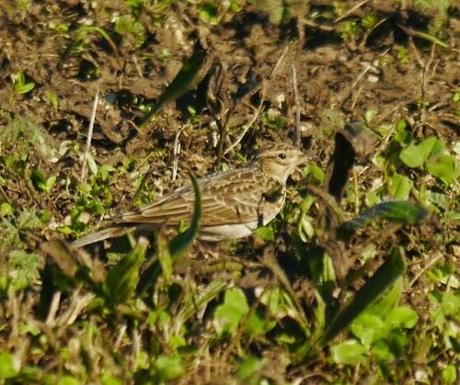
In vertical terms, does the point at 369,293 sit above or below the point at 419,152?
above

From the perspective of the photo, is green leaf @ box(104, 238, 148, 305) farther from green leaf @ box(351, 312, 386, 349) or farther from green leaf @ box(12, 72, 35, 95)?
green leaf @ box(12, 72, 35, 95)

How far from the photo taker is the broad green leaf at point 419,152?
9.44 m

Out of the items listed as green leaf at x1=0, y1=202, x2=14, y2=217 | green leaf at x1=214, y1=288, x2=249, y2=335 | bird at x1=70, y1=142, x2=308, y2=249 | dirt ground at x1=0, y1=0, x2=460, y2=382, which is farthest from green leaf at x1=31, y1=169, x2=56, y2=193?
green leaf at x1=214, y1=288, x2=249, y2=335

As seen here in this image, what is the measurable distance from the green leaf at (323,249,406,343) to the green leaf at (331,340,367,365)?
0.26 feet

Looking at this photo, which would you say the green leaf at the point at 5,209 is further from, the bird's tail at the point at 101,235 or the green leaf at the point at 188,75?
the green leaf at the point at 188,75

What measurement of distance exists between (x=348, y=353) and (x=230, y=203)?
2.60m

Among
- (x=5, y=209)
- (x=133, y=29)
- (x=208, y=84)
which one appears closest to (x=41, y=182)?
(x=5, y=209)

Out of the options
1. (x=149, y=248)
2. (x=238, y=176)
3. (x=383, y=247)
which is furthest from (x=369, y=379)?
(x=238, y=176)

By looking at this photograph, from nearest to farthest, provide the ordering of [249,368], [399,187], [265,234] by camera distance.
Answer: [249,368] < [265,234] < [399,187]

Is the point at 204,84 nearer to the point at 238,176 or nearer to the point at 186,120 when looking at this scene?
the point at 186,120

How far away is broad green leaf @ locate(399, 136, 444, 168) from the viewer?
944 centimetres

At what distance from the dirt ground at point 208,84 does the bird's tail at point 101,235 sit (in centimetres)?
53

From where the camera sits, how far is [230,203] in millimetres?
9914

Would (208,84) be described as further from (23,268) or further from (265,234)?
(23,268)
